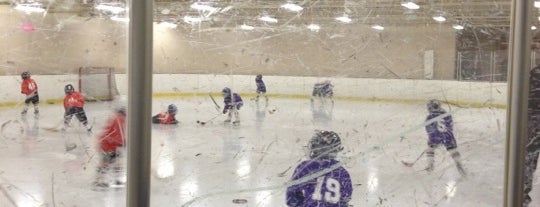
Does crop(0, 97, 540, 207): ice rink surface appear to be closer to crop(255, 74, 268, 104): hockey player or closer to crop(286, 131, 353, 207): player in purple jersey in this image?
crop(286, 131, 353, 207): player in purple jersey

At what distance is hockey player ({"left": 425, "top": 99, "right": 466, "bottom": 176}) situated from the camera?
1822 millimetres

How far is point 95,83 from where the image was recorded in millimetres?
2426

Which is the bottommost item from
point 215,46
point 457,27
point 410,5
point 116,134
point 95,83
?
point 116,134

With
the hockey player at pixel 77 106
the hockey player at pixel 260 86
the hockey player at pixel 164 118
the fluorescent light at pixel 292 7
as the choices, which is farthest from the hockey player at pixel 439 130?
the hockey player at pixel 77 106

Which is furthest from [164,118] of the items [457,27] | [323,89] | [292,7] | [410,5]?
[323,89]

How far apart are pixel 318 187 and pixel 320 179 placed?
0.22 feet

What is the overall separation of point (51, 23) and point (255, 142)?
9.23 ft

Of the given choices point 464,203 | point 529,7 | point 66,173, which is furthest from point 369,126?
point 529,7

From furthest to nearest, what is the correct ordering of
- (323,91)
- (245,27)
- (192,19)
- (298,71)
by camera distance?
(323,91) < (298,71) < (245,27) < (192,19)

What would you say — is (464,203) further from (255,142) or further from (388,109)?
(255,142)

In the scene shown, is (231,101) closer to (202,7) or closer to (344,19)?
(344,19)

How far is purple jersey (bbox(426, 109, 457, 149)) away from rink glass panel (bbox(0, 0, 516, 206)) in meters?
0.04

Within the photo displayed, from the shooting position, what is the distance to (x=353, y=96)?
12.6ft

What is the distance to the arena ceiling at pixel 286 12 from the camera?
1508 millimetres
